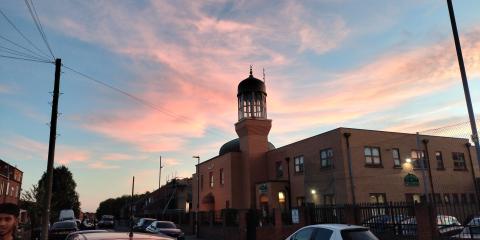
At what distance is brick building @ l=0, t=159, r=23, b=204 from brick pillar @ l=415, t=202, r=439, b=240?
6006cm

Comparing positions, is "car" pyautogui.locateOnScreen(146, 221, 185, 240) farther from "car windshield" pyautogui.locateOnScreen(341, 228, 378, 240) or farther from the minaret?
"car windshield" pyautogui.locateOnScreen(341, 228, 378, 240)

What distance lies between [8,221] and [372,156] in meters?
31.1

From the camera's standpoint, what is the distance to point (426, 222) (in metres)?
15.6

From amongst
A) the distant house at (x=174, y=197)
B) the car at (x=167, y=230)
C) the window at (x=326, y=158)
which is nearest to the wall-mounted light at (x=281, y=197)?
the window at (x=326, y=158)

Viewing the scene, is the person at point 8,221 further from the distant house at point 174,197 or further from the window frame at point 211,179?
the distant house at point 174,197

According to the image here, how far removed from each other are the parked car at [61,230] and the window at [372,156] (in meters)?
22.5

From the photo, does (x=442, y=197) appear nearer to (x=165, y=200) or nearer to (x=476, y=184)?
(x=476, y=184)

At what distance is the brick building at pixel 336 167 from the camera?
31.1 metres

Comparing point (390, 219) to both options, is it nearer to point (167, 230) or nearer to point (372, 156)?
point (167, 230)

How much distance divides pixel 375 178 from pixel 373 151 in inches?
89.2

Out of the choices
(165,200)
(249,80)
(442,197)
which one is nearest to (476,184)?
(442,197)

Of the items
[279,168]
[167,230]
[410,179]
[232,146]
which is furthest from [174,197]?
[410,179]

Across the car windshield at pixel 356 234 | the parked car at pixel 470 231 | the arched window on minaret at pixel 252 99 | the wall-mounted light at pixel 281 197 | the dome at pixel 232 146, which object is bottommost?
the parked car at pixel 470 231

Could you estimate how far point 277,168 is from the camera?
132 ft
